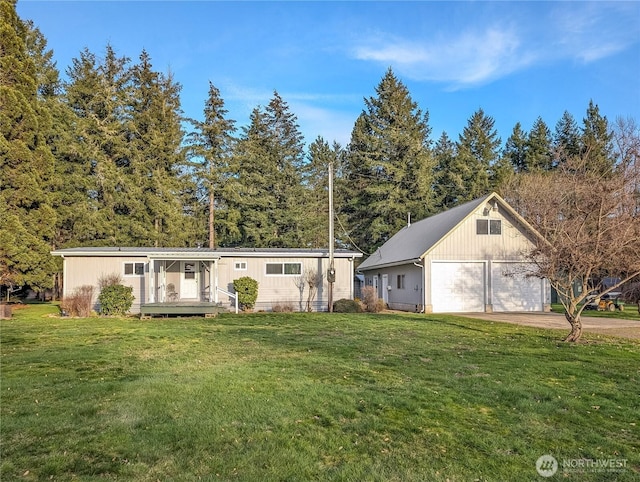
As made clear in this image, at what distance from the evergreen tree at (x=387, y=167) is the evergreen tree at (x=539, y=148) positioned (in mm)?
8691

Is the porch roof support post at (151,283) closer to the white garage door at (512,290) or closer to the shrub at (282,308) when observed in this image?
the shrub at (282,308)

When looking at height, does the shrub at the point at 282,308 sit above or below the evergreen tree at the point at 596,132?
below

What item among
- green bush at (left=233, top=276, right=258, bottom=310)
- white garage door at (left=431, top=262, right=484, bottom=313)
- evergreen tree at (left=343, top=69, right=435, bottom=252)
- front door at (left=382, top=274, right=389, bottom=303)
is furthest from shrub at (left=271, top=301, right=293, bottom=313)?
evergreen tree at (left=343, top=69, right=435, bottom=252)

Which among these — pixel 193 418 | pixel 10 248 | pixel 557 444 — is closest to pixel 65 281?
pixel 10 248

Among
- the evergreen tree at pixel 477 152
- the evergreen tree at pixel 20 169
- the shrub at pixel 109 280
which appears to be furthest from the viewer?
the evergreen tree at pixel 477 152

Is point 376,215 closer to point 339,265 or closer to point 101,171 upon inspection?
point 339,265

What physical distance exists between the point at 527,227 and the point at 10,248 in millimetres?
22598

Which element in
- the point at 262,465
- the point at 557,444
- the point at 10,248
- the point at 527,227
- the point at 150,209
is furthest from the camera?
the point at 150,209

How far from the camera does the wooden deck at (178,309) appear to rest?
57.7 feet

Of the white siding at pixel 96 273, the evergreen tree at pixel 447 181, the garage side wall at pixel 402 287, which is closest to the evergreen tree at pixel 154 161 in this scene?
the white siding at pixel 96 273

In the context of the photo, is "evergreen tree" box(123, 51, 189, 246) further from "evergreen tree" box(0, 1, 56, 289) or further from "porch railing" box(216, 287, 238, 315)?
"porch railing" box(216, 287, 238, 315)

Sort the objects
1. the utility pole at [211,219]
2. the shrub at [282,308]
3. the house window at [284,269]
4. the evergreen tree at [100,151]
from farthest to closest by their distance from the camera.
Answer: the utility pole at [211,219], the evergreen tree at [100,151], the house window at [284,269], the shrub at [282,308]

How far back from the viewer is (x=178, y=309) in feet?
58.4

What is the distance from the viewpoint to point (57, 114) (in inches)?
1118
